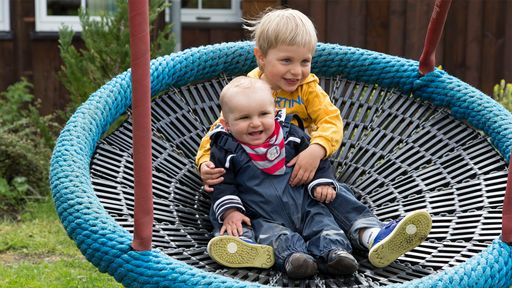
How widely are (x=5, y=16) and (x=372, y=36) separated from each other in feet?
8.20

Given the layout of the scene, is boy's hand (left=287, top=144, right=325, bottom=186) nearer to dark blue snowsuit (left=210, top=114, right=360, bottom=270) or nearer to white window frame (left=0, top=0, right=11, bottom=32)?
dark blue snowsuit (left=210, top=114, right=360, bottom=270)

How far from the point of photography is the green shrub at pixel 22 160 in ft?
17.1

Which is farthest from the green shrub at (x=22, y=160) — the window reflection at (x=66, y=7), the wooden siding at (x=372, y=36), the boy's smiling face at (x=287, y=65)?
the boy's smiling face at (x=287, y=65)

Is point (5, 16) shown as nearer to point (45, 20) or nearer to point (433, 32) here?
point (45, 20)

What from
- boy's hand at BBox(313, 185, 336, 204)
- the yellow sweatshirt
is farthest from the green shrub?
boy's hand at BBox(313, 185, 336, 204)

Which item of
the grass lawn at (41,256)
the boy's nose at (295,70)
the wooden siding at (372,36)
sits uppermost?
the boy's nose at (295,70)

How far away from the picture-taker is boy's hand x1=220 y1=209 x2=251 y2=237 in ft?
8.89

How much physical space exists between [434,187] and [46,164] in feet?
9.44

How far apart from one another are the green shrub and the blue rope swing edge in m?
2.15

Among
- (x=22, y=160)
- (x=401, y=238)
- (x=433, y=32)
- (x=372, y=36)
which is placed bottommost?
(x=22, y=160)

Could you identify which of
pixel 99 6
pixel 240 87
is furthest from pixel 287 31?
pixel 99 6

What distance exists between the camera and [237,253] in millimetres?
2570

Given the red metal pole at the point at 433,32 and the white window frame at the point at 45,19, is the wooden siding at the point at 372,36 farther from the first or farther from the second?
the red metal pole at the point at 433,32

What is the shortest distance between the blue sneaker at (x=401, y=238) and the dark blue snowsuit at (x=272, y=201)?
0.10m
